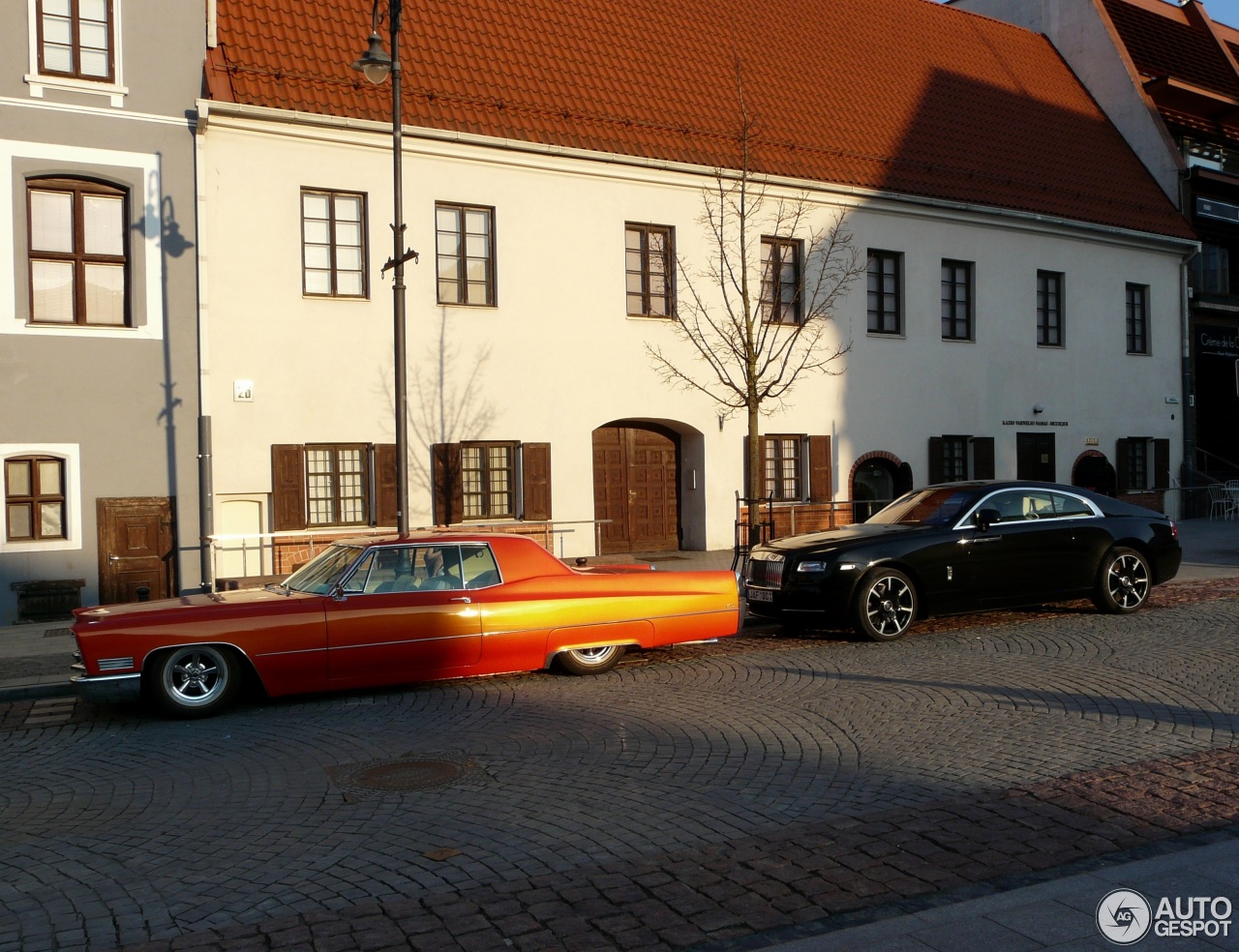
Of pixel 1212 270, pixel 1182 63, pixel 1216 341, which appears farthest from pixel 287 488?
pixel 1182 63

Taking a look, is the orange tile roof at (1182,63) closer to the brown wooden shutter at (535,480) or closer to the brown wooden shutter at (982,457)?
the brown wooden shutter at (982,457)

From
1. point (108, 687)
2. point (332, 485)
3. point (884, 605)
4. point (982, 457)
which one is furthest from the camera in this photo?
point (982, 457)

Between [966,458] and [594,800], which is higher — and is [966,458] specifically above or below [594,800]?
above

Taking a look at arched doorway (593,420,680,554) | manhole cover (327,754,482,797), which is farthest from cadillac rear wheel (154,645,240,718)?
arched doorway (593,420,680,554)

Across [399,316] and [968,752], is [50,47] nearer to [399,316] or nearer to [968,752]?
[399,316]

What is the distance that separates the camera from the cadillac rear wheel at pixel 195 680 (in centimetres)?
866

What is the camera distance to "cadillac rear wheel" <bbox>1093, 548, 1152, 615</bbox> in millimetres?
12766

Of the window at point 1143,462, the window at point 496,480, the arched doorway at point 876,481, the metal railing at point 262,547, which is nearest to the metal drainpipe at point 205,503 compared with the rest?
the metal railing at point 262,547

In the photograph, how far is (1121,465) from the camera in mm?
26688

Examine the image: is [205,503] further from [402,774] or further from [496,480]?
[402,774]

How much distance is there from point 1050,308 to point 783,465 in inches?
335

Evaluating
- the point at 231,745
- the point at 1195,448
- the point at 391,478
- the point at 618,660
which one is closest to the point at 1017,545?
the point at 618,660

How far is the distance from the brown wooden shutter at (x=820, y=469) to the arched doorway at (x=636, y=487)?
2.69 m

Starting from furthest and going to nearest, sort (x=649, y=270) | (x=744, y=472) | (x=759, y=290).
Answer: (x=744, y=472)
(x=759, y=290)
(x=649, y=270)
